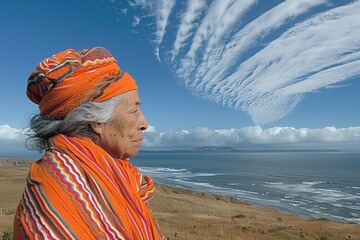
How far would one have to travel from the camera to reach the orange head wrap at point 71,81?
4.83 feet

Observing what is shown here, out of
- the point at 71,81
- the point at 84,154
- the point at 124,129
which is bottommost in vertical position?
the point at 84,154

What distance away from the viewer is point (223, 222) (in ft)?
82.2

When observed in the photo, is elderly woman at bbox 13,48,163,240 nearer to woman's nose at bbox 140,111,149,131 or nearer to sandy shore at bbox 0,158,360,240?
woman's nose at bbox 140,111,149,131

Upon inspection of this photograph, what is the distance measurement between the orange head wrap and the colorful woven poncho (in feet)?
0.57

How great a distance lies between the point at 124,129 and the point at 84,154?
0.32m

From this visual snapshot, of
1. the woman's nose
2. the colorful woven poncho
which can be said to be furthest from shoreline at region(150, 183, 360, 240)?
the colorful woven poncho

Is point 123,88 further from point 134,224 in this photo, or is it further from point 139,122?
point 134,224

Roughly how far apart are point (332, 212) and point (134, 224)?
55440 millimetres

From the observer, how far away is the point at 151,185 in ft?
6.01

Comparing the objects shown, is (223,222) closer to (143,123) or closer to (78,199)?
(143,123)

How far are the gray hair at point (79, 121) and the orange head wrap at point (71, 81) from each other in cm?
3

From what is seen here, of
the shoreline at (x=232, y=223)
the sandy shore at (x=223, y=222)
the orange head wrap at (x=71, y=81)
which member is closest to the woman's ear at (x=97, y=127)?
the orange head wrap at (x=71, y=81)

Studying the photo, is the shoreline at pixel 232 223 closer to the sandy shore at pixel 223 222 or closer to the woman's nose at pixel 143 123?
the sandy shore at pixel 223 222

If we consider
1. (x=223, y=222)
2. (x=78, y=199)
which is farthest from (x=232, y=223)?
(x=78, y=199)
